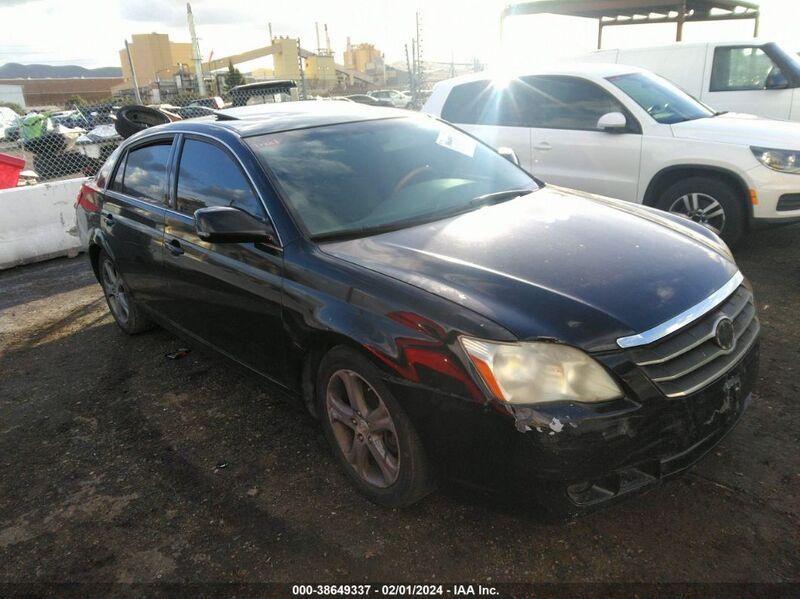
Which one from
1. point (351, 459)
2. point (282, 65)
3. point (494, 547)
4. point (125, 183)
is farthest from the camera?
point (282, 65)

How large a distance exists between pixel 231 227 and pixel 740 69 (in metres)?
8.10

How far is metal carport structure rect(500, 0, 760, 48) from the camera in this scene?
14297 mm

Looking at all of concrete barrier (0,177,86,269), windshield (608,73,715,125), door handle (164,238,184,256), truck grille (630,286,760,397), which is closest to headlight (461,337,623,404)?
truck grille (630,286,760,397)

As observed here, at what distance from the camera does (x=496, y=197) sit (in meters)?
3.34

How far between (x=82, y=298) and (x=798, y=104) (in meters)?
8.68

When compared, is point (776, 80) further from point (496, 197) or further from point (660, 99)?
point (496, 197)

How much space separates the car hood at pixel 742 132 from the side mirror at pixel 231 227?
172 inches

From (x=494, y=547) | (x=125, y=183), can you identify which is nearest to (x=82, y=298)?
(x=125, y=183)

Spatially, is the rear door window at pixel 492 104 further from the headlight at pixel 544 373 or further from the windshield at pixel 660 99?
the headlight at pixel 544 373

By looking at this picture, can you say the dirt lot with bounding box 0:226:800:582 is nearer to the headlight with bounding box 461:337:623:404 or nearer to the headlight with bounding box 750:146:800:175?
the headlight with bounding box 461:337:623:404

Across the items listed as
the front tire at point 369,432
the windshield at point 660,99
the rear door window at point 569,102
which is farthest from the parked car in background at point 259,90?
the front tire at point 369,432

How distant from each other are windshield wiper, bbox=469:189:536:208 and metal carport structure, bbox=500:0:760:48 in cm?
1281

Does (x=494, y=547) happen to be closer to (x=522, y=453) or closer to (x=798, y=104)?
(x=522, y=453)

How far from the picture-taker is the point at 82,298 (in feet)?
20.3
